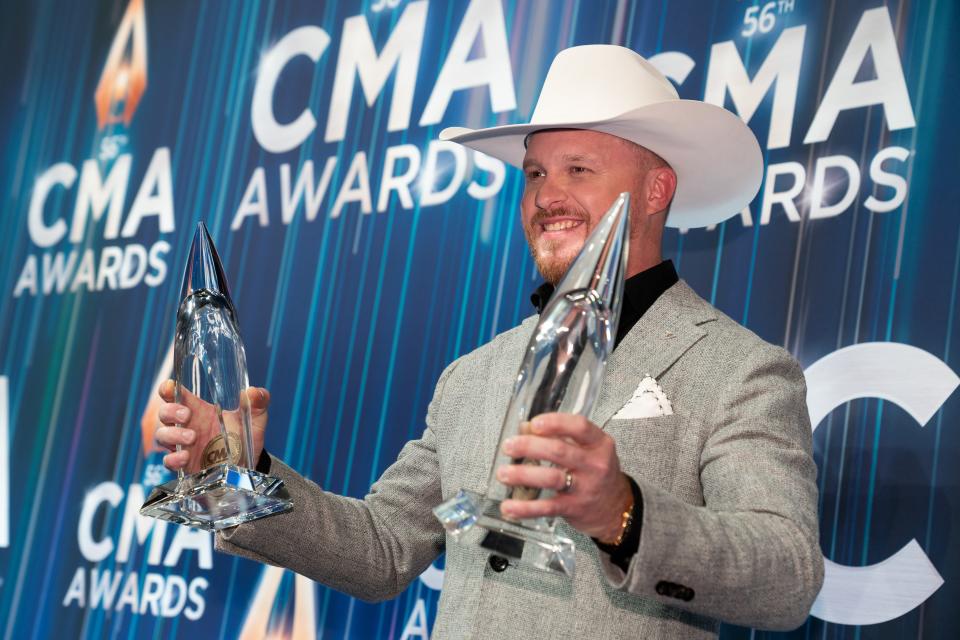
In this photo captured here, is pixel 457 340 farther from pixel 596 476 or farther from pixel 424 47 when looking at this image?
pixel 596 476

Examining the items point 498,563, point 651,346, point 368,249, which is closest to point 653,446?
point 651,346

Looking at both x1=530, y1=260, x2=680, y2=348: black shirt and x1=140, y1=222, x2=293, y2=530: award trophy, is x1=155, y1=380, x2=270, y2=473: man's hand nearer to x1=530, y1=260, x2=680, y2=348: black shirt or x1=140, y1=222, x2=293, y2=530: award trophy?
x1=140, y1=222, x2=293, y2=530: award trophy

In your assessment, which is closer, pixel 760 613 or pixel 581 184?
pixel 760 613

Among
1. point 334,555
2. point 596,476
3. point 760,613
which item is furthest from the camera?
point 334,555

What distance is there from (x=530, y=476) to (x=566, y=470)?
0.21 feet

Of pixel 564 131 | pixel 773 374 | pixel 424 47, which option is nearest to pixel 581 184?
pixel 564 131

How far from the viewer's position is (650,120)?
2.06 meters

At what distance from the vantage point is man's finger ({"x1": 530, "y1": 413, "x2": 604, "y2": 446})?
118 cm

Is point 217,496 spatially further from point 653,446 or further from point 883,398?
point 883,398

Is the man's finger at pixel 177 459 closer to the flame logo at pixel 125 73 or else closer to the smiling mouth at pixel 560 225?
the smiling mouth at pixel 560 225

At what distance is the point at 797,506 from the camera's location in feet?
5.05

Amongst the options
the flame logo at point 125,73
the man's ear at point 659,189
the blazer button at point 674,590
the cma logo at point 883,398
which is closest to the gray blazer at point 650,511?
the blazer button at point 674,590

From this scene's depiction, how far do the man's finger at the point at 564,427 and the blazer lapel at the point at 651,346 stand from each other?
594 mm

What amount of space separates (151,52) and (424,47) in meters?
1.15
